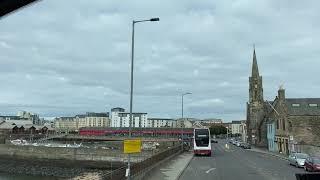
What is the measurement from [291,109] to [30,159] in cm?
5219

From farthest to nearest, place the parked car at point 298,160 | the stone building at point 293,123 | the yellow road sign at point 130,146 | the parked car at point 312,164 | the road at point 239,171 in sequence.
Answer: the stone building at point 293,123, the parked car at point 298,160, the parked car at point 312,164, the road at point 239,171, the yellow road sign at point 130,146

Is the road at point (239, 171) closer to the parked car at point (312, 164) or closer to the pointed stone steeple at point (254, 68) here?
the parked car at point (312, 164)

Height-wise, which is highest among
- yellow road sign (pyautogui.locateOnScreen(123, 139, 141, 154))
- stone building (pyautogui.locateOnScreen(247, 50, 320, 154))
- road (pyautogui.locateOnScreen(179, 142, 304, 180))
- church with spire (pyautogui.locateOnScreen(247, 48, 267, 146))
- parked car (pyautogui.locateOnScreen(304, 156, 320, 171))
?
church with spire (pyautogui.locateOnScreen(247, 48, 267, 146))

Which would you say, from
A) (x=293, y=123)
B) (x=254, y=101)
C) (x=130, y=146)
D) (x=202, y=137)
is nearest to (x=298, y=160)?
(x=202, y=137)

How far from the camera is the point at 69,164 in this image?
9138 centimetres

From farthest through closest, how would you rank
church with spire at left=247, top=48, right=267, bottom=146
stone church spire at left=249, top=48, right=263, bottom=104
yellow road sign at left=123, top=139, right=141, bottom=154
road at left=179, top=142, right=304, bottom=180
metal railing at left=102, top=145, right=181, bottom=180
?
stone church spire at left=249, top=48, right=263, bottom=104 → church with spire at left=247, top=48, right=267, bottom=146 → road at left=179, top=142, right=304, bottom=180 → yellow road sign at left=123, top=139, right=141, bottom=154 → metal railing at left=102, top=145, right=181, bottom=180

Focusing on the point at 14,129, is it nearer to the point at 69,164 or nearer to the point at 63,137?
the point at 63,137

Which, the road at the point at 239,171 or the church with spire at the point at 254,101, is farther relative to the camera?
the church with spire at the point at 254,101

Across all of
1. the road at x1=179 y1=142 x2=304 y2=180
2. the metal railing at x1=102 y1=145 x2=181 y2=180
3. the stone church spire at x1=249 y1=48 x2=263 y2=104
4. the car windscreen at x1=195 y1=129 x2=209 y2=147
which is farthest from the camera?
the stone church spire at x1=249 y1=48 x2=263 y2=104

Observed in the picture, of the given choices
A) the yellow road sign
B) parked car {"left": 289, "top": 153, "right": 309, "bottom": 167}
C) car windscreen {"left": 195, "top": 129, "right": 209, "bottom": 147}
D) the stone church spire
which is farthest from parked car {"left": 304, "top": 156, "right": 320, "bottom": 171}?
the stone church spire

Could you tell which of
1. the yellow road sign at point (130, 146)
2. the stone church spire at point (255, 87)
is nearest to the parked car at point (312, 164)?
the yellow road sign at point (130, 146)

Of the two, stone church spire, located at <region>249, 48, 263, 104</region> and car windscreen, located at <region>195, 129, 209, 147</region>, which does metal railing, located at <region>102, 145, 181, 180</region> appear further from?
stone church spire, located at <region>249, 48, 263, 104</region>

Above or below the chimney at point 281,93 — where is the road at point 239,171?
below

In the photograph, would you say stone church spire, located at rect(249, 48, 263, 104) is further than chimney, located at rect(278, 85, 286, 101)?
Yes
